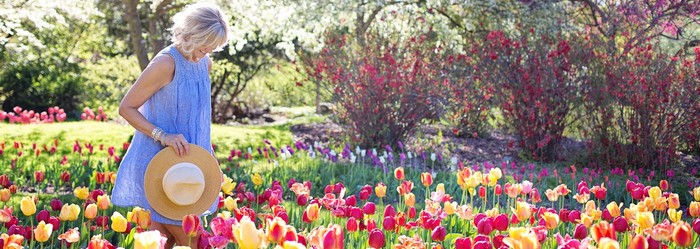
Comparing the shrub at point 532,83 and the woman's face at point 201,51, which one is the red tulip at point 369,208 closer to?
the woman's face at point 201,51

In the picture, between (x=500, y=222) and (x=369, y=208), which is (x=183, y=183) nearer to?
(x=369, y=208)

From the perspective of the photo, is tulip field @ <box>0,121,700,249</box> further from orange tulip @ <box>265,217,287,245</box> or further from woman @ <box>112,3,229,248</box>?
woman @ <box>112,3,229,248</box>

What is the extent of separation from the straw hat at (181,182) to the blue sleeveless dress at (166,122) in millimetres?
97

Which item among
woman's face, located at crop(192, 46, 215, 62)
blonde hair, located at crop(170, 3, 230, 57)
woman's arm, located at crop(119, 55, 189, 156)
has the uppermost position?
blonde hair, located at crop(170, 3, 230, 57)

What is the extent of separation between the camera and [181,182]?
284 cm

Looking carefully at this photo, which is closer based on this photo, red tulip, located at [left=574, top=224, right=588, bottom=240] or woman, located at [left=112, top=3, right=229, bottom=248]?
red tulip, located at [left=574, top=224, right=588, bottom=240]

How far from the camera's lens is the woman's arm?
9.51ft

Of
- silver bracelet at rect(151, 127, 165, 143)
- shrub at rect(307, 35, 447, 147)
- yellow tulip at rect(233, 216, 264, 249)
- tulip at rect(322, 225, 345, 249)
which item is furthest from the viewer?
shrub at rect(307, 35, 447, 147)

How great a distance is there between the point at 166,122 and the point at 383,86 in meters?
4.95

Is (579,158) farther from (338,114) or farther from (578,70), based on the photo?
(338,114)

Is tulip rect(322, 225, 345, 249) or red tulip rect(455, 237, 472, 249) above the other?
tulip rect(322, 225, 345, 249)

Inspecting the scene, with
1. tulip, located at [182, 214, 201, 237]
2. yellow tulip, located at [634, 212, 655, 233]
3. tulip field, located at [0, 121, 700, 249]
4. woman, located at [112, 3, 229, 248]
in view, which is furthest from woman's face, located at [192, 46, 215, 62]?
yellow tulip, located at [634, 212, 655, 233]

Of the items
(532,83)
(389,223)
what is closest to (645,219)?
(389,223)

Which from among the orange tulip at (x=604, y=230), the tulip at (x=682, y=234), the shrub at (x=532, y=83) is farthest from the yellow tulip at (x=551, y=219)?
the shrub at (x=532, y=83)
